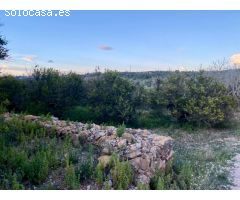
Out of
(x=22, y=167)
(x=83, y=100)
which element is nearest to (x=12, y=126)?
(x=22, y=167)

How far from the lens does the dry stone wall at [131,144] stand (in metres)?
6.51

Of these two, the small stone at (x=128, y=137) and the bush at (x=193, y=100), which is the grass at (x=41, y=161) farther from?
the bush at (x=193, y=100)

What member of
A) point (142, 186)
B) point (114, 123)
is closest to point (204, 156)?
point (142, 186)

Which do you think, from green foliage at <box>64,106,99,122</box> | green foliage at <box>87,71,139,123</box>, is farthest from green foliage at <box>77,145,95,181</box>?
green foliage at <box>87,71,139,123</box>

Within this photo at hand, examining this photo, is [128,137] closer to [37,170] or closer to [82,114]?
[37,170]

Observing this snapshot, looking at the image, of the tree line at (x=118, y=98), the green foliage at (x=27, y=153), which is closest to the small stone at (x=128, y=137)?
the green foliage at (x=27, y=153)

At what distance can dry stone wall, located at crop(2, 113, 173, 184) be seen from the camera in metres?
6.51

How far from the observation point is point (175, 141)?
10195 millimetres

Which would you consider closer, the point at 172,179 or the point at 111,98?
the point at 172,179

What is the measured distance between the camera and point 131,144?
713 cm
